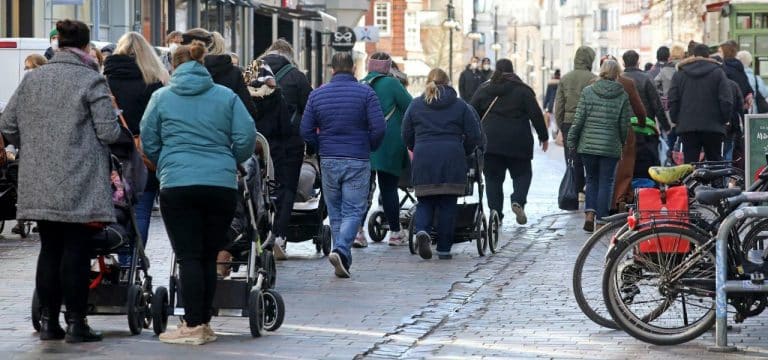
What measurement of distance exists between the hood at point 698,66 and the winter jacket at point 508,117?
6.49 feet

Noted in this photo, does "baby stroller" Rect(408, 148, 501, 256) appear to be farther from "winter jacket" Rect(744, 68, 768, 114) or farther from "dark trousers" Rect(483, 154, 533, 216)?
"winter jacket" Rect(744, 68, 768, 114)

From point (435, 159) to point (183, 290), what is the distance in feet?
17.8

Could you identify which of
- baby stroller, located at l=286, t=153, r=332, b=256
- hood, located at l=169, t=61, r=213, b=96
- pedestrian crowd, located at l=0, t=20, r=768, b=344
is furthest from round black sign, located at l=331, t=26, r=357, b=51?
hood, located at l=169, t=61, r=213, b=96

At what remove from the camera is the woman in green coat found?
53.2 ft

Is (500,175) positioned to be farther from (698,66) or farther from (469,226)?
(469,226)

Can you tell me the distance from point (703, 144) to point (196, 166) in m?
10.9

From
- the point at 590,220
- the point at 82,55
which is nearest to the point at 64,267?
the point at 82,55

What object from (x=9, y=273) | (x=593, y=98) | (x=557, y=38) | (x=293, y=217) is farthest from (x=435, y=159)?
(x=557, y=38)

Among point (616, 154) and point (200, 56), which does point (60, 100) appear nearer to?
point (200, 56)

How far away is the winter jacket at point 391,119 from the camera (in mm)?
16250

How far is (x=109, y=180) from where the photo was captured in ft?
32.8

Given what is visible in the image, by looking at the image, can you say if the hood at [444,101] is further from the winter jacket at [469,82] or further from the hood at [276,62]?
the winter jacket at [469,82]

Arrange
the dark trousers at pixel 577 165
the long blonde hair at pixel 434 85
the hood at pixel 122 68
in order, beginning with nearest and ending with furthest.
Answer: the hood at pixel 122 68 < the long blonde hair at pixel 434 85 < the dark trousers at pixel 577 165

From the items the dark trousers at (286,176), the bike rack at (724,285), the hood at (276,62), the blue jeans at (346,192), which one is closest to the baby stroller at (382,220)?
the hood at (276,62)
